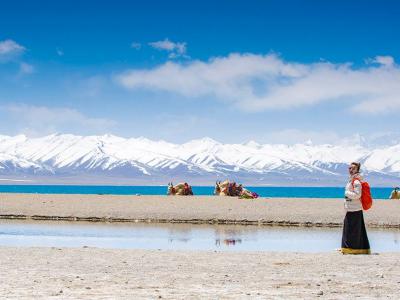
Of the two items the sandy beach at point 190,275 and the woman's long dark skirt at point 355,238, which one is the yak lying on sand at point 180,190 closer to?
the sandy beach at point 190,275

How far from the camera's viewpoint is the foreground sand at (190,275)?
1179cm

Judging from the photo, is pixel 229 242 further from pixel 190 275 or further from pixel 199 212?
pixel 199 212

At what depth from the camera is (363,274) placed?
48.3 feet

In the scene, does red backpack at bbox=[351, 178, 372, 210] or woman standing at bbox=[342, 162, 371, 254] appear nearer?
woman standing at bbox=[342, 162, 371, 254]

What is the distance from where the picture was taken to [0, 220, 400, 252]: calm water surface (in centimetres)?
2395

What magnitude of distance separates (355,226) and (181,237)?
9919 millimetres

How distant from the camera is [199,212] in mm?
41031

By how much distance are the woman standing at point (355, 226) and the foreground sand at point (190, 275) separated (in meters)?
0.58

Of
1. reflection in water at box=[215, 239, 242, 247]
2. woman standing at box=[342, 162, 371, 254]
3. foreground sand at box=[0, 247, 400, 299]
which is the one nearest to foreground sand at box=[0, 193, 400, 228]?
reflection in water at box=[215, 239, 242, 247]

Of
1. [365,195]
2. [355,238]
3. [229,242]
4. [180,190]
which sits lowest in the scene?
[229,242]

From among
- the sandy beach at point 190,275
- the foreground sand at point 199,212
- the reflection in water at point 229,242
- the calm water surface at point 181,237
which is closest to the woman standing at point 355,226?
the sandy beach at point 190,275

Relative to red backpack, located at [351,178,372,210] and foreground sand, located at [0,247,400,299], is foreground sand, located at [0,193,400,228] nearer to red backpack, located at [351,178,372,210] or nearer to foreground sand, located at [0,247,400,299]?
red backpack, located at [351,178,372,210]

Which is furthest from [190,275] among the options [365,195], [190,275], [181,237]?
[181,237]

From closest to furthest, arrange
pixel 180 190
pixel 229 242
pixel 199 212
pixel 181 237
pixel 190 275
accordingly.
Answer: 1. pixel 190 275
2. pixel 229 242
3. pixel 181 237
4. pixel 199 212
5. pixel 180 190
